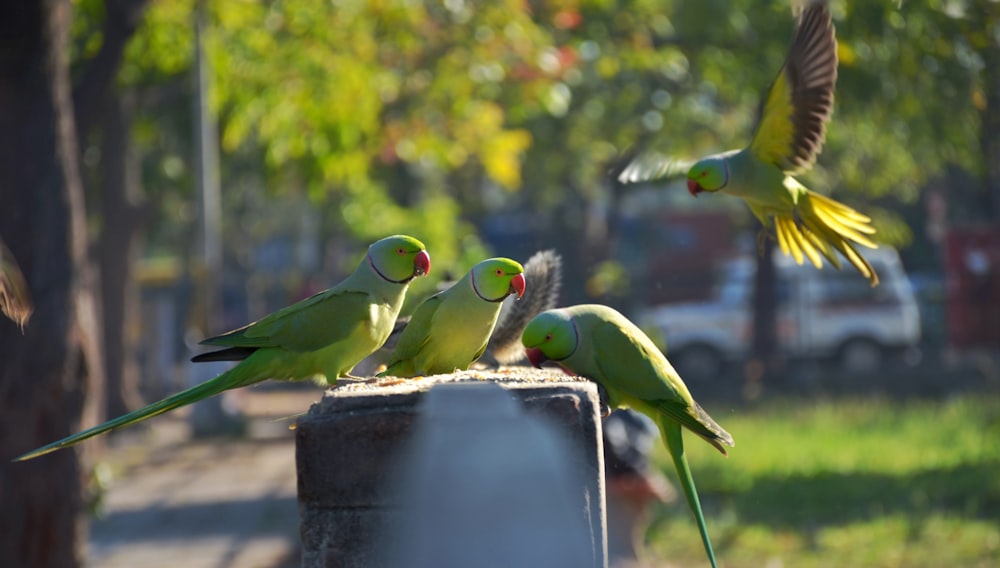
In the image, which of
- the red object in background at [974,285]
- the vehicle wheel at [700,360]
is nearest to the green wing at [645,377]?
the red object in background at [974,285]

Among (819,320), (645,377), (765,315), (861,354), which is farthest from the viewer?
(861,354)

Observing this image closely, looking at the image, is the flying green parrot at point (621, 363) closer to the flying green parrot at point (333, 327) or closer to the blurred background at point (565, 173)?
the flying green parrot at point (333, 327)

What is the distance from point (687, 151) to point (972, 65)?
7.65 meters

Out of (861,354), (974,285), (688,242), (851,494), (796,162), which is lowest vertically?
(851,494)

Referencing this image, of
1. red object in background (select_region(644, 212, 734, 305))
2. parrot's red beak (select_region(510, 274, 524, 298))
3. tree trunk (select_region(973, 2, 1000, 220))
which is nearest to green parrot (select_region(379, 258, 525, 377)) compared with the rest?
parrot's red beak (select_region(510, 274, 524, 298))

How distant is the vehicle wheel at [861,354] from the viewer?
79.0ft

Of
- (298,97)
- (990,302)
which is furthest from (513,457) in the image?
(990,302)

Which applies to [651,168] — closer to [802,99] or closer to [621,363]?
[802,99]

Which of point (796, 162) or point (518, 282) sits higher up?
point (796, 162)

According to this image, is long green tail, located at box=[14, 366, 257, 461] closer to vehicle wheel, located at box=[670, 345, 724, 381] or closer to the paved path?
the paved path

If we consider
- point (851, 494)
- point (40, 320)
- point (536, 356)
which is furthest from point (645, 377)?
point (851, 494)

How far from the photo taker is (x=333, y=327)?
312 centimetres

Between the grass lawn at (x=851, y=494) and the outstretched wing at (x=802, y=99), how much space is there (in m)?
4.41

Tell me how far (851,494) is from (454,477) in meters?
9.07
